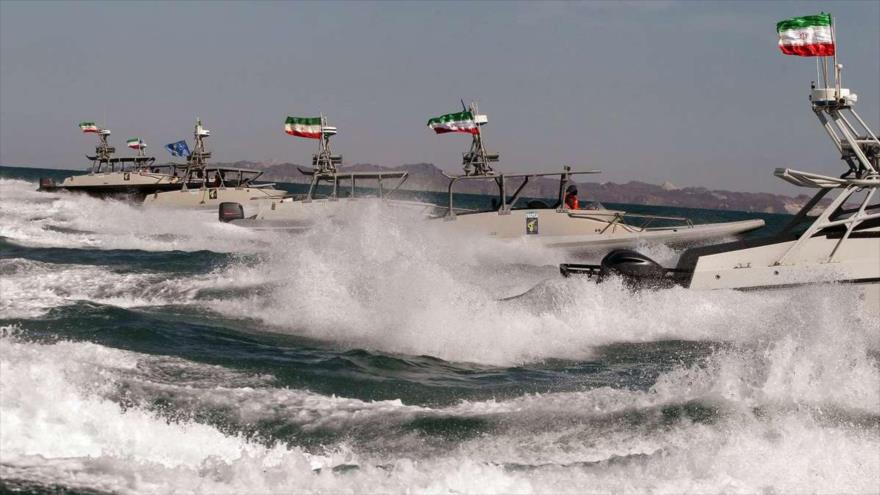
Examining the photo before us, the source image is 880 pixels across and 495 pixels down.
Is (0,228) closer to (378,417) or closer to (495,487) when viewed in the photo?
(378,417)

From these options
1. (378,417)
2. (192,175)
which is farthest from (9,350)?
(192,175)

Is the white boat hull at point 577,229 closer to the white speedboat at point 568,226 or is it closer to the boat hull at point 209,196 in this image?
the white speedboat at point 568,226

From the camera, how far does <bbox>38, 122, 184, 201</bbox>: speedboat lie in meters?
48.2

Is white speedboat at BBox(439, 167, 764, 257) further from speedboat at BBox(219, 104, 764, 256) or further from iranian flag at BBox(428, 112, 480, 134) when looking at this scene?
iranian flag at BBox(428, 112, 480, 134)

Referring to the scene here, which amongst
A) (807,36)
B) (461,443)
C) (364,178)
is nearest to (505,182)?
(364,178)

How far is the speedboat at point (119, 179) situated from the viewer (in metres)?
48.2

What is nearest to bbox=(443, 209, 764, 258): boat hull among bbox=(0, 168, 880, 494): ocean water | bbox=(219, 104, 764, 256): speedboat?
bbox=(219, 104, 764, 256): speedboat

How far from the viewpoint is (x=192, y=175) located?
148 feet

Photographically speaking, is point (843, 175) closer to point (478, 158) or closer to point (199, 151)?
point (478, 158)

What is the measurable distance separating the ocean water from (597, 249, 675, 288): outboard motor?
22cm

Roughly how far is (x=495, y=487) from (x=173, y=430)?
2.65m

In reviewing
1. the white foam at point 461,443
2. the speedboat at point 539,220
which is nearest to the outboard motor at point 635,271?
the white foam at point 461,443

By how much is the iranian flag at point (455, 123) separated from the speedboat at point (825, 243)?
480 inches

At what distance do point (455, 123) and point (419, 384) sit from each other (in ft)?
54.9
